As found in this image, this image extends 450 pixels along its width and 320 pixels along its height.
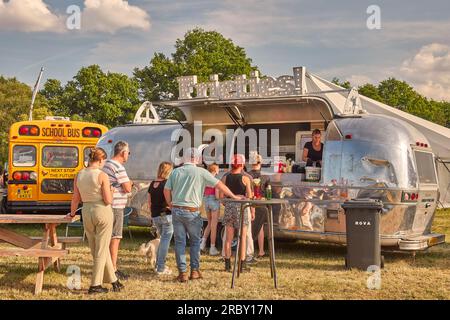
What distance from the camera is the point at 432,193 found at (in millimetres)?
10391

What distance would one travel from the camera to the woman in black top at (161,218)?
8.44 metres

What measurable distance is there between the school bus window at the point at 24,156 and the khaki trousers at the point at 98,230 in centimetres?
925

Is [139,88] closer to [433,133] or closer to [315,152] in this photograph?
[433,133]

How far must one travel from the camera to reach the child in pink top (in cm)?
1082

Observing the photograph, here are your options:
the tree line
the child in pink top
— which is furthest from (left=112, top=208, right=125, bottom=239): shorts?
the tree line

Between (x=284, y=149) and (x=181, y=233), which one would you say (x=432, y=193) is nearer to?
(x=284, y=149)

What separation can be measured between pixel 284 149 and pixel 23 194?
675 centimetres

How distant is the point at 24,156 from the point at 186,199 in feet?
29.9

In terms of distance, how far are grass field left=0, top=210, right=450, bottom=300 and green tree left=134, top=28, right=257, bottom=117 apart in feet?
106

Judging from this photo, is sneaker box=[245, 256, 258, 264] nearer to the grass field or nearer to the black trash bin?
the grass field

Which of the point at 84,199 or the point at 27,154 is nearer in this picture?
the point at 84,199

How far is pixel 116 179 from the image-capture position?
7633 mm
